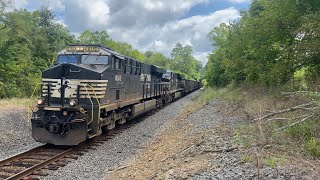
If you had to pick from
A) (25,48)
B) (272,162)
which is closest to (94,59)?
(272,162)

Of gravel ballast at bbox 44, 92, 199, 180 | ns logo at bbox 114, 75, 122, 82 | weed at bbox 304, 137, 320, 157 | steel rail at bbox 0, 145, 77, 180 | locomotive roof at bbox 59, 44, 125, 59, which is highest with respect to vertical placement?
locomotive roof at bbox 59, 44, 125, 59

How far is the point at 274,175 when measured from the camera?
535 centimetres

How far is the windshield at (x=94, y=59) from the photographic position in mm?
12570

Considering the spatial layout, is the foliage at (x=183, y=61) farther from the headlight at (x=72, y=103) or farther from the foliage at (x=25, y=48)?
the headlight at (x=72, y=103)

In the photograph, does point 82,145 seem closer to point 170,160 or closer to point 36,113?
point 36,113

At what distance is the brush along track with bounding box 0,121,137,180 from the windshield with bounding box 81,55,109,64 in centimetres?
308

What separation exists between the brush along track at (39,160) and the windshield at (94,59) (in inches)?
121

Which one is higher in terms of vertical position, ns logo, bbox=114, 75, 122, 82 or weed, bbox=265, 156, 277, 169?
ns logo, bbox=114, 75, 122, 82

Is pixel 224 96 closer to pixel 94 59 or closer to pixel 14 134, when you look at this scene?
pixel 94 59

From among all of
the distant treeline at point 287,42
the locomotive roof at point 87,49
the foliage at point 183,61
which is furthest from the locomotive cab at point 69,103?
the foliage at point 183,61

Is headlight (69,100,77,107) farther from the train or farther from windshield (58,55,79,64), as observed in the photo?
windshield (58,55,79,64)

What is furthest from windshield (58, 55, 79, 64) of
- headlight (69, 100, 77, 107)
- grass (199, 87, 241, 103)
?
grass (199, 87, 241, 103)

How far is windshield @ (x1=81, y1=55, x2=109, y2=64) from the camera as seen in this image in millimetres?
12570

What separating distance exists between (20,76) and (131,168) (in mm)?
25283
